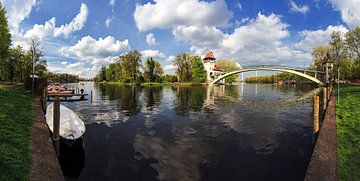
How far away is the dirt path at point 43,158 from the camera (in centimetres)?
746

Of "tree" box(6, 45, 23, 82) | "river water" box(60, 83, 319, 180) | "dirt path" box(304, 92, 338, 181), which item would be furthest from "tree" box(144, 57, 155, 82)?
"dirt path" box(304, 92, 338, 181)

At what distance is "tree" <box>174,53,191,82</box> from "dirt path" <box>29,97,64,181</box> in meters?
81.8

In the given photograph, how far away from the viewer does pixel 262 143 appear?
12.9m

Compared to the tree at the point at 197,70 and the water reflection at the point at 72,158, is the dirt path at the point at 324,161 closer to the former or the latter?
the water reflection at the point at 72,158

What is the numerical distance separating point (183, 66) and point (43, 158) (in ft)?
281

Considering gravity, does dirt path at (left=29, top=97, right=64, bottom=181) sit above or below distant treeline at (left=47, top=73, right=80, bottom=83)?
below

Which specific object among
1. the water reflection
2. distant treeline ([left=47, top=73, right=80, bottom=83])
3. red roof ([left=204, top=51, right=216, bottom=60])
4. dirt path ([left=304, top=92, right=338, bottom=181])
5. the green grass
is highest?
red roof ([left=204, top=51, right=216, bottom=60])

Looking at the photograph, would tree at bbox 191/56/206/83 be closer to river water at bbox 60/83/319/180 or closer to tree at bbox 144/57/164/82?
tree at bbox 144/57/164/82

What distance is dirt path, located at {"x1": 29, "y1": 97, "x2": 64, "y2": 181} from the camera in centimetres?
746

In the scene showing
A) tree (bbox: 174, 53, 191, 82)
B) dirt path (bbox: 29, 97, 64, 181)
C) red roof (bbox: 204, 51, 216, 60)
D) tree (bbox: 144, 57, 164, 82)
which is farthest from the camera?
red roof (bbox: 204, 51, 216, 60)

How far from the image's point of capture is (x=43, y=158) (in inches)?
342

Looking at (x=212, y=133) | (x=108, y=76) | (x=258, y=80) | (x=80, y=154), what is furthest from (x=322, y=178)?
(x=258, y=80)

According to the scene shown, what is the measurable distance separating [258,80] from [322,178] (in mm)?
175088

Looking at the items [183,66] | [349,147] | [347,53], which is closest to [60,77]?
[183,66]
